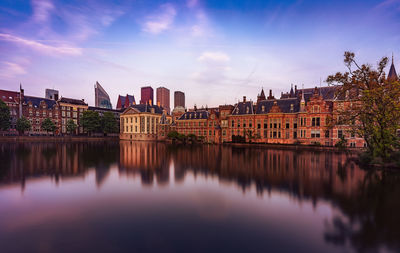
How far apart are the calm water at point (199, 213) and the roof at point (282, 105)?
3366cm

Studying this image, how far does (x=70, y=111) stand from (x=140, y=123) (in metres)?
33.1

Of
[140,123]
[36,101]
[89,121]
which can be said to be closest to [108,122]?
[89,121]

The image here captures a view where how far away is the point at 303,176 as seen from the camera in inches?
736

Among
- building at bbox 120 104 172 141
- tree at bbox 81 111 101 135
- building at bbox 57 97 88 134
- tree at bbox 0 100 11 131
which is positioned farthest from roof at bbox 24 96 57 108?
building at bbox 120 104 172 141

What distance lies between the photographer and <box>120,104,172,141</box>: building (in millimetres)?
81062

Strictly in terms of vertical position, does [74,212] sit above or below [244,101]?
below

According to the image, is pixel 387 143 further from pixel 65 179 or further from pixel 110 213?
pixel 65 179

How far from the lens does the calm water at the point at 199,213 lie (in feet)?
26.5

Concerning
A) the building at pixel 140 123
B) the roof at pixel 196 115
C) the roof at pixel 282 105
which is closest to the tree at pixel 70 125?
the building at pixel 140 123

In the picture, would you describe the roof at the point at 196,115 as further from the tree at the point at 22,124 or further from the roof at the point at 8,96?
the roof at the point at 8,96

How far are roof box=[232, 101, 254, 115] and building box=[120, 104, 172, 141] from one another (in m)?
32.8

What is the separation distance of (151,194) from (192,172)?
7.20m

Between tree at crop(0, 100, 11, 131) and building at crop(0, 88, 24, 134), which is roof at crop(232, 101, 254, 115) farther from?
building at crop(0, 88, 24, 134)

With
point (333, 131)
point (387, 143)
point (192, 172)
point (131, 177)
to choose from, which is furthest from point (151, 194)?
point (333, 131)
